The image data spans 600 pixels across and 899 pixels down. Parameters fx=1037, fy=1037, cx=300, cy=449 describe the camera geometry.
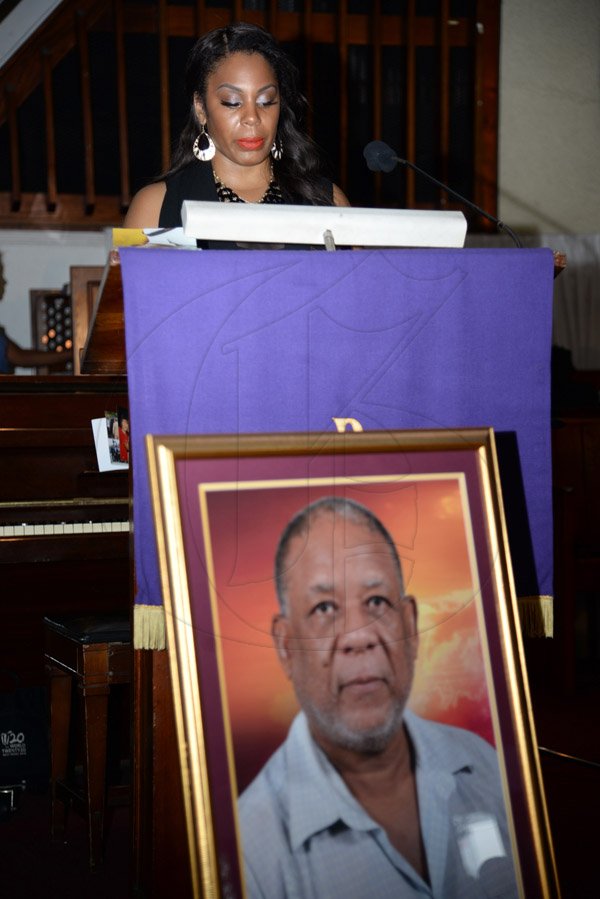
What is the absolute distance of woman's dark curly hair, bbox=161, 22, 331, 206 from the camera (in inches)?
79.0

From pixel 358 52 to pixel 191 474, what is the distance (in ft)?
16.6

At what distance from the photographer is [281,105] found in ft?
6.82

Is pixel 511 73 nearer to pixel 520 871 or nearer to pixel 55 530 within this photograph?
pixel 55 530

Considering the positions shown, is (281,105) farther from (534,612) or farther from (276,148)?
(534,612)

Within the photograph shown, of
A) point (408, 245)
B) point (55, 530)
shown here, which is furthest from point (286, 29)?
point (408, 245)

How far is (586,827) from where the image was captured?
2.54 m

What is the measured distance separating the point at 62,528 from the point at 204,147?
46.5 inches

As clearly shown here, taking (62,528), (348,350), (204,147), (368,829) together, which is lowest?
(368,829)

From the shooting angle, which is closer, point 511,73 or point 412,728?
point 412,728

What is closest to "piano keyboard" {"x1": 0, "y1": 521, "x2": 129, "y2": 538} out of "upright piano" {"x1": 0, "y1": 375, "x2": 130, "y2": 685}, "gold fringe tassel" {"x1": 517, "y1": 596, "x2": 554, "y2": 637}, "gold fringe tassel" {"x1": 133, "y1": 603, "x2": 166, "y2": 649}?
"upright piano" {"x1": 0, "y1": 375, "x2": 130, "y2": 685}

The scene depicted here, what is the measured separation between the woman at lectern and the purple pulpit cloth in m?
0.53

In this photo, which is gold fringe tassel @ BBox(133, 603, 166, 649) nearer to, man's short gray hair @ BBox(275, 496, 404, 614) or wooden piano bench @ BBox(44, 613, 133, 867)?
man's short gray hair @ BBox(275, 496, 404, 614)

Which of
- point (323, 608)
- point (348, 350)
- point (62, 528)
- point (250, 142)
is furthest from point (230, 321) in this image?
point (62, 528)

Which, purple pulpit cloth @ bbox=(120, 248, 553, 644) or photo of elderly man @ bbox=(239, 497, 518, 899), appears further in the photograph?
purple pulpit cloth @ bbox=(120, 248, 553, 644)
